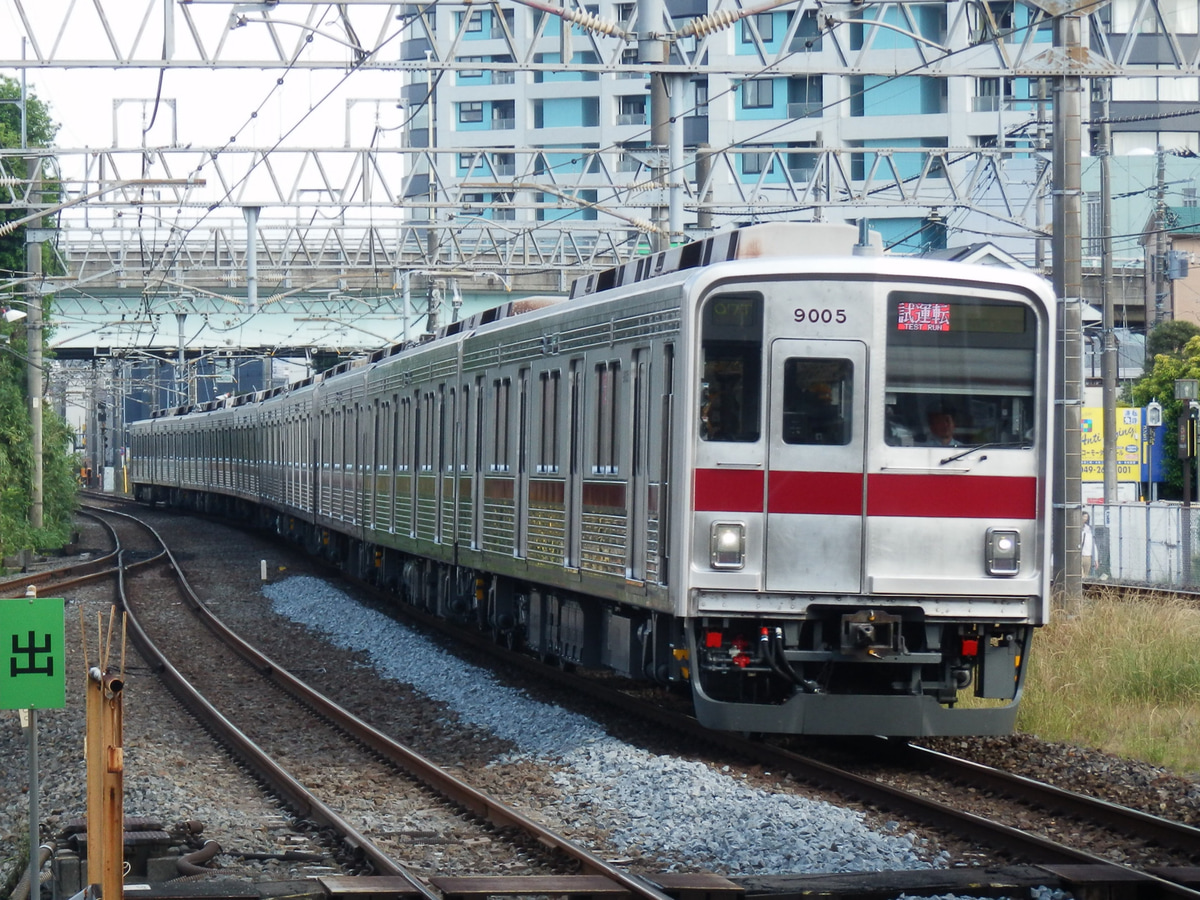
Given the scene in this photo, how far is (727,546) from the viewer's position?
950cm

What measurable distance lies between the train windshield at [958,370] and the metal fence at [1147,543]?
45.8 feet

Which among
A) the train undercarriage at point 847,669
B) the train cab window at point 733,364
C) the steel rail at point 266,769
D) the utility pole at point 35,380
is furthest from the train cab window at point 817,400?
the utility pole at point 35,380

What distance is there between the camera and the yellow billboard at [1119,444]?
1334 inches

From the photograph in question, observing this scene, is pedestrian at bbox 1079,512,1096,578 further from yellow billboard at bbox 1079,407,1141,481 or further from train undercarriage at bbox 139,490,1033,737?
train undercarriage at bbox 139,490,1033,737

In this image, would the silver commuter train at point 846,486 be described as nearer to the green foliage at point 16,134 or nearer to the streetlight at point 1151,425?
the streetlight at point 1151,425

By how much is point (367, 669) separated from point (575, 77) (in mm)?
55294

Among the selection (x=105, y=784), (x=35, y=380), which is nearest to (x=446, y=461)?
(x=105, y=784)

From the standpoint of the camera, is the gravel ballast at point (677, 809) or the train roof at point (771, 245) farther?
the train roof at point (771, 245)

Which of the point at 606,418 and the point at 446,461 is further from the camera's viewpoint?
the point at 446,461

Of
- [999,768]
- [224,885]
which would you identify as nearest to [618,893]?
[224,885]

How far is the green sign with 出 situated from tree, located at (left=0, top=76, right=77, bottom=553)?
71.5ft

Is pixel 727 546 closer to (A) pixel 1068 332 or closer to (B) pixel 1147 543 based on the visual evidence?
(A) pixel 1068 332

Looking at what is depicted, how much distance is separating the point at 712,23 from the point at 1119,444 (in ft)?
75.7

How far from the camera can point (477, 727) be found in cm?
1220
